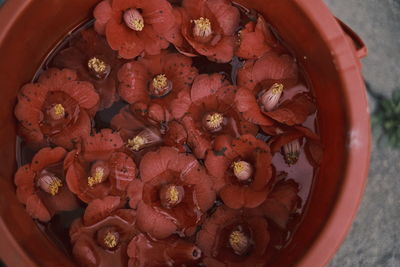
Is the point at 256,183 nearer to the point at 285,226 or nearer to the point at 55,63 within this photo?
the point at 285,226

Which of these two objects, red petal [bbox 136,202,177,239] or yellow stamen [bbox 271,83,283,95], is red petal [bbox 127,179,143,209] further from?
yellow stamen [bbox 271,83,283,95]

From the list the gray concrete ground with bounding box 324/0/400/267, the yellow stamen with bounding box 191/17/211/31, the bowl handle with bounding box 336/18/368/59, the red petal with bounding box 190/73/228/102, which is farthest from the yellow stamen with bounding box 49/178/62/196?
the gray concrete ground with bounding box 324/0/400/267

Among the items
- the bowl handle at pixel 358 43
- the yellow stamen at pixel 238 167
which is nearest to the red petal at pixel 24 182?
the yellow stamen at pixel 238 167

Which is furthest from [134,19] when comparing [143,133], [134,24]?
[143,133]

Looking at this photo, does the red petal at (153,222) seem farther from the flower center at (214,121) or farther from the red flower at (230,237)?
the flower center at (214,121)

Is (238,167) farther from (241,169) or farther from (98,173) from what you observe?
(98,173)
